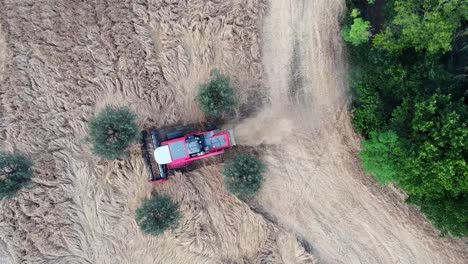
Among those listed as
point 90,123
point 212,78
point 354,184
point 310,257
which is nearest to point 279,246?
point 310,257

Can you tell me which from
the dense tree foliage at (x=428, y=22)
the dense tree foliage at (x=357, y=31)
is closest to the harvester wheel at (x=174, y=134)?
the dense tree foliage at (x=357, y=31)

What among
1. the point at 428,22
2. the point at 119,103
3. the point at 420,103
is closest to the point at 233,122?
the point at 119,103

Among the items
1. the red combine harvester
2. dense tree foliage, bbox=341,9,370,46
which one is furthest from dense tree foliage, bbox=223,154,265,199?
dense tree foliage, bbox=341,9,370,46

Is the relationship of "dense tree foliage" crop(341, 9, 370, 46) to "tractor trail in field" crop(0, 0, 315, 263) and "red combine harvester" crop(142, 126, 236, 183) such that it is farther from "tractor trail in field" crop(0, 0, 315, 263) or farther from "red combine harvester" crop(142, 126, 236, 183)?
"red combine harvester" crop(142, 126, 236, 183)

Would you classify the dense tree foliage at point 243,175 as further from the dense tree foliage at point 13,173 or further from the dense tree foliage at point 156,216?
the dense tree foliage at point 13,173

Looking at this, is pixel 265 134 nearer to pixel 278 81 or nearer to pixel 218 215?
pixel 278 81

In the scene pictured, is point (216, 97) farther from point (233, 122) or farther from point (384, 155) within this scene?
point (384, 155)
